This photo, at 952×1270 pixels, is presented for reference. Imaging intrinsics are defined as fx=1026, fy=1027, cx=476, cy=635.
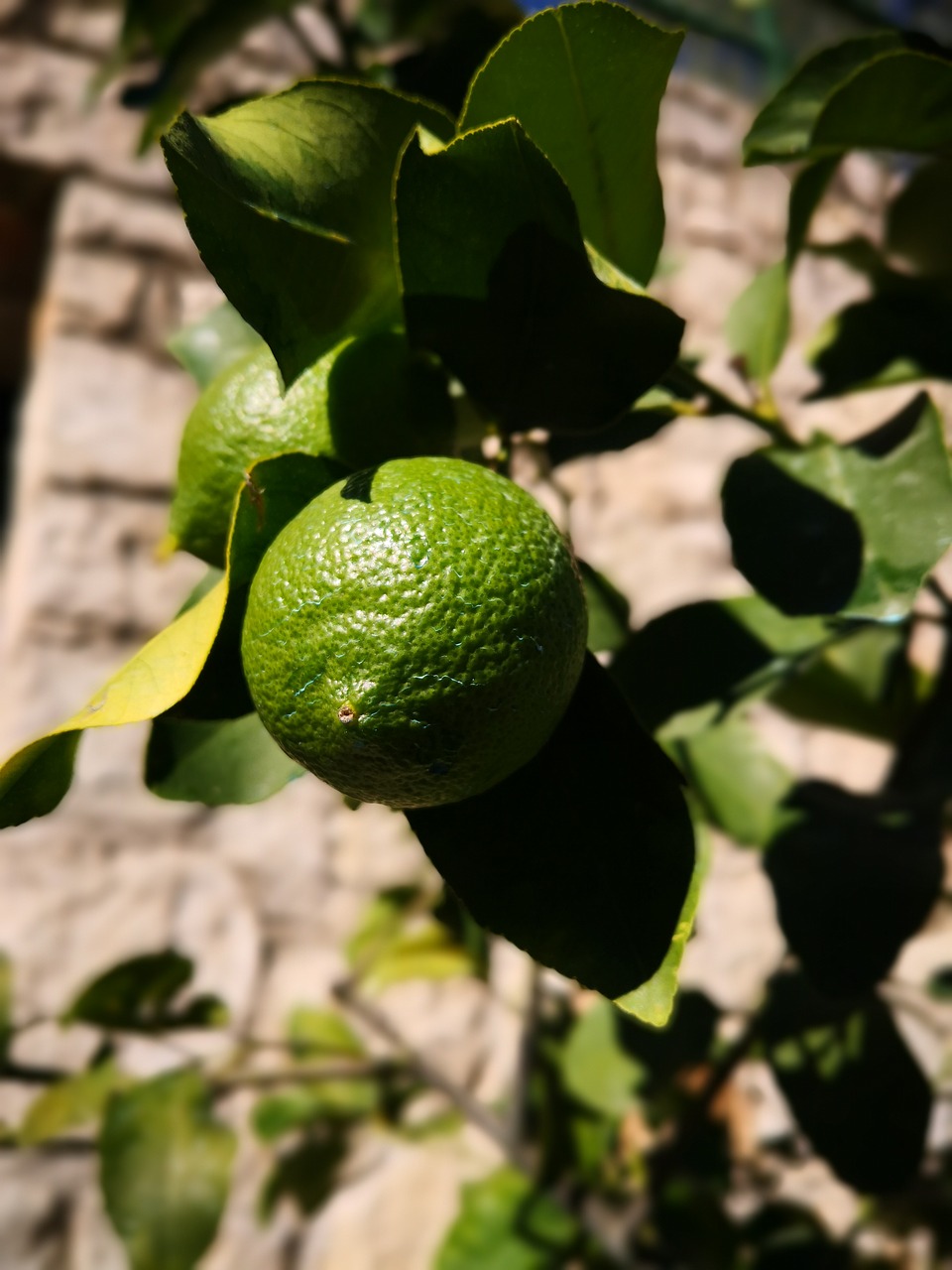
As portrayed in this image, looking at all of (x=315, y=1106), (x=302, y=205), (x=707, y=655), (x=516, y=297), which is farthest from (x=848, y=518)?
(x=315, y=1106)

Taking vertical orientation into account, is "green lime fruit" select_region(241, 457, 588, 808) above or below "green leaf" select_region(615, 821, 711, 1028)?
above

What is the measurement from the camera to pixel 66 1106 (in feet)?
3.51

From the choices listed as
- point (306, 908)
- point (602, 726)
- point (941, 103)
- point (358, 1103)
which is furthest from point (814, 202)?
point (306, 908)

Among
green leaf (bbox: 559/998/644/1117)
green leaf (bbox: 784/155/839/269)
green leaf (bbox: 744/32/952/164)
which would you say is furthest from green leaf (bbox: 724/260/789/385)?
green leaf (bbox: 559/998/644/1117)

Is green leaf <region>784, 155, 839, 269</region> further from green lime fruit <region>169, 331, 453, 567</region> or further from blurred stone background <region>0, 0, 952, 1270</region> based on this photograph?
blurred stone background <region>0, 0, 952, 1270</region>

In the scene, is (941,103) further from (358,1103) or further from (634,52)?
(358,1103)

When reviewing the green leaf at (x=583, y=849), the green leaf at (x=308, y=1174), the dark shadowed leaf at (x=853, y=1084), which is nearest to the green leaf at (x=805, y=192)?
the green leaf at (x=583, y=849)

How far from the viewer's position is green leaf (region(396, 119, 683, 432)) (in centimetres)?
45

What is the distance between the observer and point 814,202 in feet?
2.22

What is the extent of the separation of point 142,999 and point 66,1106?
0.14 metres

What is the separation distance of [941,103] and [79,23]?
1832 mm

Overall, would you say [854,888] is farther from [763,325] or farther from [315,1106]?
[315,1106]

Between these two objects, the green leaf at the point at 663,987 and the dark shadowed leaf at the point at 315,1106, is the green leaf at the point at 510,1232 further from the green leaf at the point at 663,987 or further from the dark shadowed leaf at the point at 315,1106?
the green leaf at the point at 663,987

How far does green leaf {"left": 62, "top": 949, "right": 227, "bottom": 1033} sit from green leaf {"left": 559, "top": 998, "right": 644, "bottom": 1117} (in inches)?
16.1
